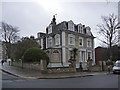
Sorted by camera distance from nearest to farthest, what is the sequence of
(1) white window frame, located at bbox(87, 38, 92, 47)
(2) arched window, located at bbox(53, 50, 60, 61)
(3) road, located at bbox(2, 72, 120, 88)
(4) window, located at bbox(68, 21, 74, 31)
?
(3) road, located at bbox(2, 72, 120, 88)
(2) arched window, located at bbox(53, 50, 60, 61)
(4) window, located at bbox(68, 21, 74, 31)
(1) white window frame, located at bbox(87, 38, 92, 47)

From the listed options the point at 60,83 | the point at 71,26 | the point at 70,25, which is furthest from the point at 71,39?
the point at 60,83

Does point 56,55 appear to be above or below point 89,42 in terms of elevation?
below

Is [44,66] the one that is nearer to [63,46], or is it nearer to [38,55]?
[38,55]

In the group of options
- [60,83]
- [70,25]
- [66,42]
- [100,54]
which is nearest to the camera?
[60,83]

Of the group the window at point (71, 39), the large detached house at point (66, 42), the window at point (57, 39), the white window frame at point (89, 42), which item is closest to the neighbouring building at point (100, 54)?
the large detached house at point (66, 42)

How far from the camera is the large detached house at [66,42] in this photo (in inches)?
1339

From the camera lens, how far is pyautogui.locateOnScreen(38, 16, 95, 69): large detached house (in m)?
34.0

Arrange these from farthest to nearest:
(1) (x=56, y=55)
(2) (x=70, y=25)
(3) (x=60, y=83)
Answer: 1. (2) (x=70, y=25)
2. (1) (x=56, y=55)
3. (3) (x=60, y=83)

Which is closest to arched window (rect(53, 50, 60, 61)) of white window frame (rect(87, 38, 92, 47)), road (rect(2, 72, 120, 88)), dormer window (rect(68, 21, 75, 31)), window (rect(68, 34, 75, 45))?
window (rect(68, 34, 75, 45))

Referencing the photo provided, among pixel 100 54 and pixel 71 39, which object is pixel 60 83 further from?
pixel 100 54

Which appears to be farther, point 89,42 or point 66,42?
point 89,42

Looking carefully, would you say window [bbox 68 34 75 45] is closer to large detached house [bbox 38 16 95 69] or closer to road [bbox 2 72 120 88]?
large detached house [bbox 38 16 95 69]

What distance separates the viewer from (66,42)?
3547 cm

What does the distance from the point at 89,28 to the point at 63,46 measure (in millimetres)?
12529
